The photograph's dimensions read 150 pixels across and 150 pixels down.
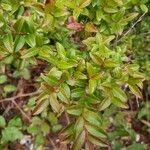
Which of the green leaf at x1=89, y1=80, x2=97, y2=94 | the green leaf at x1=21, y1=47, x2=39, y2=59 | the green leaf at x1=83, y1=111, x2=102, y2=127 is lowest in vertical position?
the green leaf at x1=83, y1=111, x2=102, y2=127

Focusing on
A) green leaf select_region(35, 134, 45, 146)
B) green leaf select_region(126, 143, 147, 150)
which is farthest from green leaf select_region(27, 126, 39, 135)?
green leaf select_region(126, 143, 147, 150)

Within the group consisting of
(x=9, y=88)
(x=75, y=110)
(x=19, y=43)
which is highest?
(x=19, y=43)

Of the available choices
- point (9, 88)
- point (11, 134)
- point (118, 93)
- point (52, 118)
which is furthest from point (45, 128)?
point (118, 93)

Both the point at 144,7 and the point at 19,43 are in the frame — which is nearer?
the point at 19,43

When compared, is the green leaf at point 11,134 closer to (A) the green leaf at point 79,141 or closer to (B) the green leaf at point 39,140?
(B) the green leaf at point 39,140

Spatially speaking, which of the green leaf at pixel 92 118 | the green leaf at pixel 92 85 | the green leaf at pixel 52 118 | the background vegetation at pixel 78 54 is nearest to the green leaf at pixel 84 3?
the background vegetation at pixel 78 54

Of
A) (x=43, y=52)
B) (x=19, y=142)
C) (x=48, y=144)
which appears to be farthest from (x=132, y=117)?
(x=43, y=52)

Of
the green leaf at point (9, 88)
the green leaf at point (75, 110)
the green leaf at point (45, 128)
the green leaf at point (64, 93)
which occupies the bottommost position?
the green leaf at point (45, 128)

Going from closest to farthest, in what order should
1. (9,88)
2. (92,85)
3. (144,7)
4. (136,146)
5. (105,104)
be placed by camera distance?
(92,85) < (105,104) < (144,7) < (136,146) < (9,88)

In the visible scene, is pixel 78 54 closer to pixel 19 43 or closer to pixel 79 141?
pixel 19 43

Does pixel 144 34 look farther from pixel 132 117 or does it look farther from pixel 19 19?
pixel 19 19

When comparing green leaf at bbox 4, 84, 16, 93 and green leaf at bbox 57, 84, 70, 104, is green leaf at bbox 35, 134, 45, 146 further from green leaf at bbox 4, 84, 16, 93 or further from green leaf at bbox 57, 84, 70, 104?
green leaf at bbox 57, 84, 70, 104

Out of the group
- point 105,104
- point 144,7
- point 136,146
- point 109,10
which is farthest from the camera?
point 136,146
